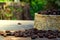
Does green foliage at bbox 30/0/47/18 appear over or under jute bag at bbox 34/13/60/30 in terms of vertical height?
under

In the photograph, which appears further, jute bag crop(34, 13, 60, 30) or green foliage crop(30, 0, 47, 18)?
green foliage crop(30, 0, 47, 18)

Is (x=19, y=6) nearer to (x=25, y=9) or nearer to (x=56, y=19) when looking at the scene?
(x=25, y=9)

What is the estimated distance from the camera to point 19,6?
40.2 ft

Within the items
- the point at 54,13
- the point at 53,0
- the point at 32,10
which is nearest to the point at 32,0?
the point at 32,10

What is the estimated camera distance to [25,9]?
1238 cm

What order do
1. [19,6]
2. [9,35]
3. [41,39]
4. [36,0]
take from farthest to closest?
1. [36,0]
2. [19,6]
3. [9,35]
4. [41,39]

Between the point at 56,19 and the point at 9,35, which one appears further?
the point at 56,19

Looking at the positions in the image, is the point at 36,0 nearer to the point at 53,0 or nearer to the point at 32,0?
the point at 32,0

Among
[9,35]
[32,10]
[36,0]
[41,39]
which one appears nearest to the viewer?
[41,39]

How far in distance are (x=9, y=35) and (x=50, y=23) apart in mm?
1360

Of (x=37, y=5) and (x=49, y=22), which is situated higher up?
(x=49, y=22)

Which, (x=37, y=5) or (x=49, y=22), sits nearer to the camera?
(x=49, y=22)

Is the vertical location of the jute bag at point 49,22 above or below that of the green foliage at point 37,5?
above

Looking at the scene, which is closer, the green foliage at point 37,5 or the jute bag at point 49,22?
the jute bag at point 49,22
